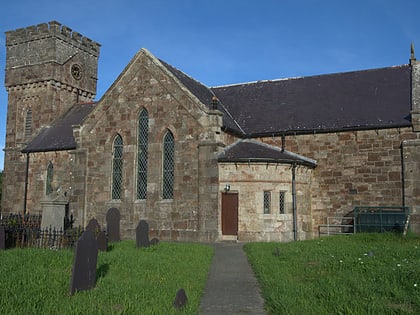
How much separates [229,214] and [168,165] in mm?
4441

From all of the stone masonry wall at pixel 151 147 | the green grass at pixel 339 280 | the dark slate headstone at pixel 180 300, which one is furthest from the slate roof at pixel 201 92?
the dark slate headstone at pixel 180 300

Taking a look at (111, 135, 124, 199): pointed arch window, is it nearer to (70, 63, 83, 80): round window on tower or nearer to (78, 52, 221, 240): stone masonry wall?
(78, 52, 221, 240): stone masonry wall

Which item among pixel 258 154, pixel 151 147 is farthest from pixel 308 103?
pixel 151 147

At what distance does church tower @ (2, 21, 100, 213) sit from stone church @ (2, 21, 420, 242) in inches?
270

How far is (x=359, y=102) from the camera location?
2550 centimetres

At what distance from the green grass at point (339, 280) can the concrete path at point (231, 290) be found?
0.27 m

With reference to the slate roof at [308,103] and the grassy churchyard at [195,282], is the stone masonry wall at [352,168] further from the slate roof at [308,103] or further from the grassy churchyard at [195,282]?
the grassy churchyard at [195,282]

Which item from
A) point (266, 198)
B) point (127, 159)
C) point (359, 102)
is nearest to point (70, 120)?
point (127, 159)

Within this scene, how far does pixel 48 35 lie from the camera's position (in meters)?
35.2

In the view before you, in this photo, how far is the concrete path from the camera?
837cm

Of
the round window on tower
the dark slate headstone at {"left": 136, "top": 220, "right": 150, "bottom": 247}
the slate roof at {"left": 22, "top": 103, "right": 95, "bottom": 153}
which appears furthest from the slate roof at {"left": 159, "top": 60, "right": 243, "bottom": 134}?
the round window on tower

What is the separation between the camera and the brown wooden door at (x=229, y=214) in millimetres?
21781

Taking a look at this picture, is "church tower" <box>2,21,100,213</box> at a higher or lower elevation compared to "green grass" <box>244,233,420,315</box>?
higher

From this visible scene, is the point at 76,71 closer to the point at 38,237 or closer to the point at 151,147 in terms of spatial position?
the point at 151,147
